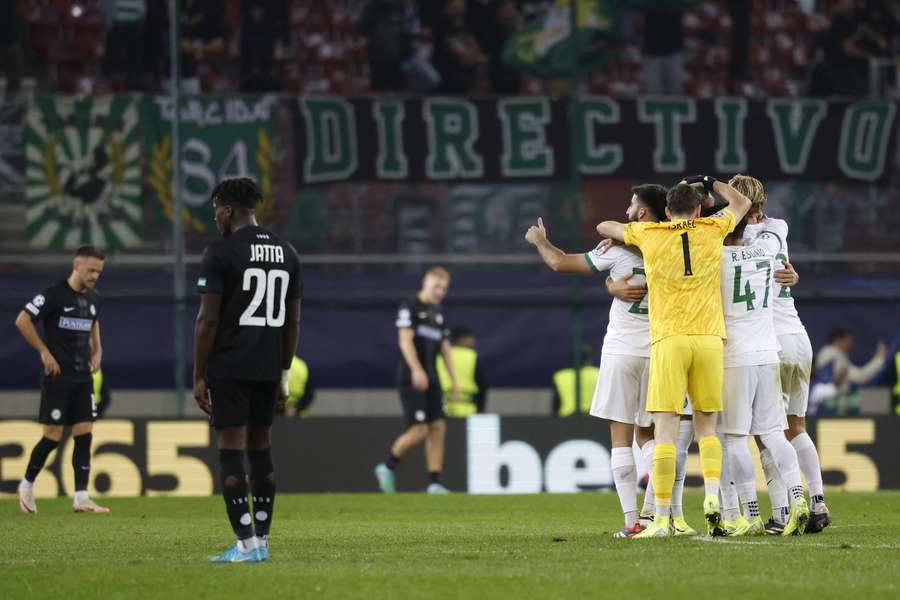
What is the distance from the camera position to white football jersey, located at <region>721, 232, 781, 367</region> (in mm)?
8836

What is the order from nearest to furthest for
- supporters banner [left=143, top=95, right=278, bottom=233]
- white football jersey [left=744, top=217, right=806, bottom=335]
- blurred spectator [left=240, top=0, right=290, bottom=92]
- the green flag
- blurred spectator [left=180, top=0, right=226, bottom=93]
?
white football jersey [left=744, top=217, right=806, bottom=335], supporters banner [left=143, top=95, right=278, bottom=233], the green flag, blurred spectator [left=180, top=0, right=226, bottom=93], blurred spectator [left=240, top=0, right=290, bottom=92]

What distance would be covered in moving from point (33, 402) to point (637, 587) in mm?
13129

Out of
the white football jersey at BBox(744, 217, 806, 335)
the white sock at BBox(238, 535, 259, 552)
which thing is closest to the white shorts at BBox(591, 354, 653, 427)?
the white football jersey at BBox(744, 217, 806, 335)

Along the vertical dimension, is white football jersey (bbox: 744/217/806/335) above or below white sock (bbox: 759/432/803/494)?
above

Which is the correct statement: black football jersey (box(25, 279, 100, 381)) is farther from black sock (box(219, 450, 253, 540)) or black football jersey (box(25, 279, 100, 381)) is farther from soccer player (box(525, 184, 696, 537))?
black sock (box(219, 450, 253, 540))

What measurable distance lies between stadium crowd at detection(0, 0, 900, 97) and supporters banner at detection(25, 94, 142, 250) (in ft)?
6.54

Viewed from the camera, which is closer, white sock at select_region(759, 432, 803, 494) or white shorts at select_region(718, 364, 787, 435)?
white shorts at select_region(718, 364, 787, 435)

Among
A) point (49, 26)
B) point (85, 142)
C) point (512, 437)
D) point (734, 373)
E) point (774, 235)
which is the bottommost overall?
point (512, 437)

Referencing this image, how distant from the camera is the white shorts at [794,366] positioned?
9492 mm

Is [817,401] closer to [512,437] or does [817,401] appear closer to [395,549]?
[512,437]

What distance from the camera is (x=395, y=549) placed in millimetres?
8750

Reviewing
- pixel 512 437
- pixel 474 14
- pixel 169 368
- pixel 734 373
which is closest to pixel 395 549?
pixel 734 373

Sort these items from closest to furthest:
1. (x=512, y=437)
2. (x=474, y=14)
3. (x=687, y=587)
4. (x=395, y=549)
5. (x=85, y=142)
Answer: (x=687, y=587), (x=395, y=549), (x=512, y=437), (x=85, y=142), (x=474, y=14)

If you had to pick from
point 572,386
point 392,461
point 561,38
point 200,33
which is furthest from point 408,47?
point 392,461
